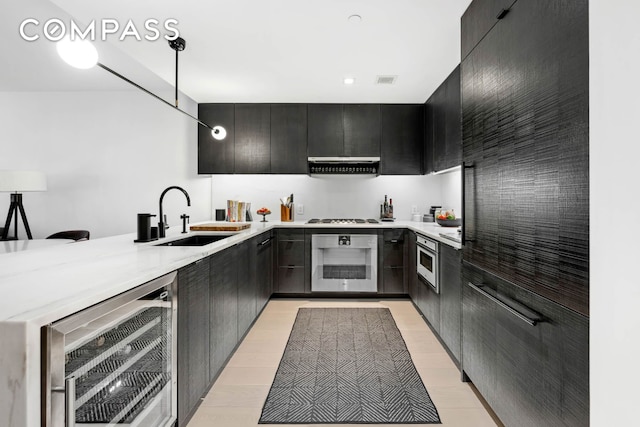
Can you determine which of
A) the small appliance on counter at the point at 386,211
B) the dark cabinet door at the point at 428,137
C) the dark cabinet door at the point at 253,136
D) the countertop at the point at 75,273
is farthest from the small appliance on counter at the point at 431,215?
the countertop at the point at 75,273

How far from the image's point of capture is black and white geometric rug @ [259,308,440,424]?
1904mm

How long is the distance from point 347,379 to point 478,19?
224 centimetres

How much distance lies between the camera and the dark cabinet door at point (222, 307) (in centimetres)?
208

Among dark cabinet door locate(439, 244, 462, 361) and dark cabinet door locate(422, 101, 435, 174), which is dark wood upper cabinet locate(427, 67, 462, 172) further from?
dark cabinet door locate(439, 244, 462, 361)

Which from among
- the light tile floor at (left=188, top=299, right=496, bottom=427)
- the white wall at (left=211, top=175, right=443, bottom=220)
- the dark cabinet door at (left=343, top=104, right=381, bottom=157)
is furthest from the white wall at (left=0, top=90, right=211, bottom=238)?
the light tile floor at (left=188, top=299, right=496, bottom=427)

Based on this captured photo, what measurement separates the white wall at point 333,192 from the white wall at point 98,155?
0.53m

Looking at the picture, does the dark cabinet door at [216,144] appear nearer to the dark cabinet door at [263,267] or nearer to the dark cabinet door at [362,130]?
the dark cabinet door at [263,267]

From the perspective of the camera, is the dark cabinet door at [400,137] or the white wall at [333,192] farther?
the white wall at [333,192]

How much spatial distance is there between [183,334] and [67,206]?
3688 millimetres

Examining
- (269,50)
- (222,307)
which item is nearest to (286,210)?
(269,50)

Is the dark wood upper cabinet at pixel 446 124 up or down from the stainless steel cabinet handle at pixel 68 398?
up

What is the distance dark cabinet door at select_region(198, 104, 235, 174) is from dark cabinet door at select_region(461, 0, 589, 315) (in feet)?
9.80

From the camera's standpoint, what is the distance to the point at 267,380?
2.28 metres

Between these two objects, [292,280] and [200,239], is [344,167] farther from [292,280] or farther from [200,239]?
[200,239]
